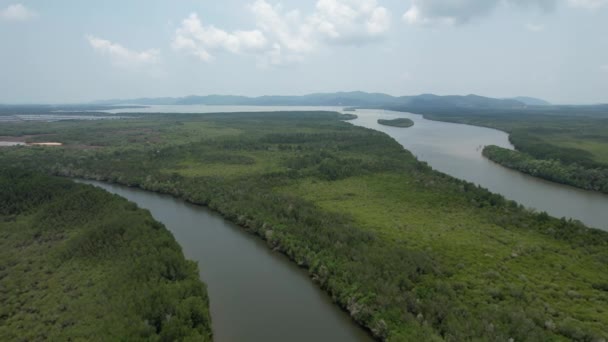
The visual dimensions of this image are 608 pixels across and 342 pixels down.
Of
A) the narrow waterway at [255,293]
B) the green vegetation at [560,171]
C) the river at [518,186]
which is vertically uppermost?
the green vegetation at [560,171]

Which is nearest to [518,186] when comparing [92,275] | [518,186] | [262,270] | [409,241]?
[518,186]

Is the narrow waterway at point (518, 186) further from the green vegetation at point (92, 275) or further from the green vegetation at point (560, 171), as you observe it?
the green vegetation at point (92, 275)

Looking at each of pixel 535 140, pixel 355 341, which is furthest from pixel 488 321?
Result: pixel 535 140

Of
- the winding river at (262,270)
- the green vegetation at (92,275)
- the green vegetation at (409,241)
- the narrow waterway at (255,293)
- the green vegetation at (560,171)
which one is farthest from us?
the green vegetation at (560,171)

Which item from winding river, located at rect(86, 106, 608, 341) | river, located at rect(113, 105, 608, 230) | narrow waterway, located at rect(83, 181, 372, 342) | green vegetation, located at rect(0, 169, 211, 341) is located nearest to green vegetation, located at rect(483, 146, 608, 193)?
river, located at rect(113, 105, 608, 230)

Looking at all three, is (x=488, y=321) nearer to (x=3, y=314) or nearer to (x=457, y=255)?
(x=457, y=255)

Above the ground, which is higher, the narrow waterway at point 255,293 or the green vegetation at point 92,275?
the green vegetation at point 92,275

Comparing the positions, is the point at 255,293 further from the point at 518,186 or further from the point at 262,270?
the point at 518,186

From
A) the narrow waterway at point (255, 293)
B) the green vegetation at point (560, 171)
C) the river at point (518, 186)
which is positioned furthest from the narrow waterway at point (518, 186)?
the narrow waterway at point (255, 293)
